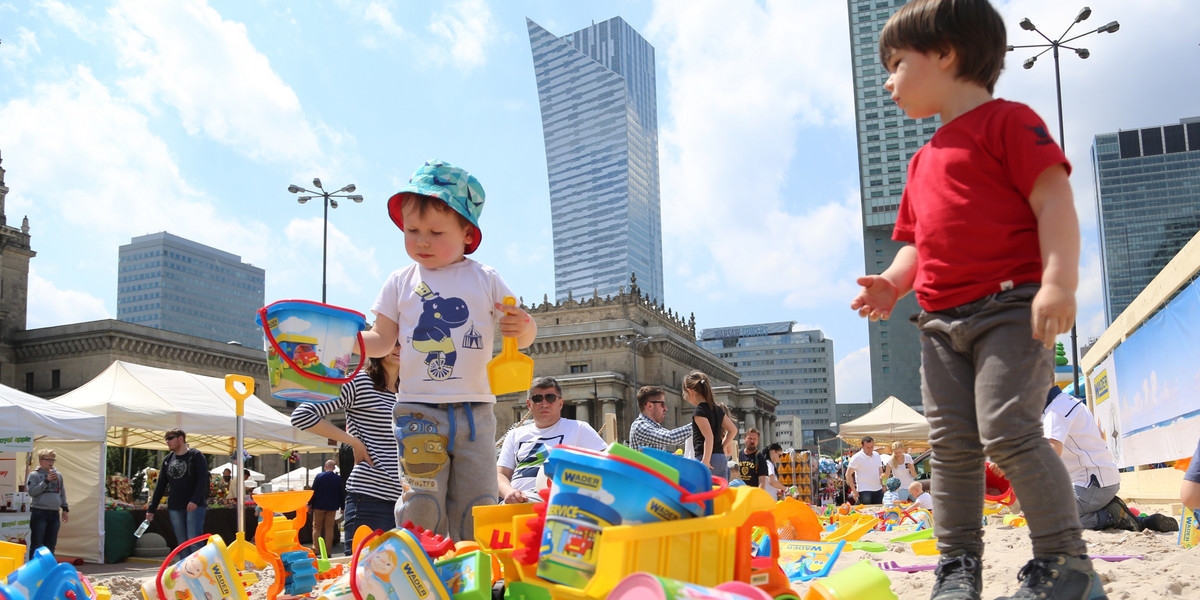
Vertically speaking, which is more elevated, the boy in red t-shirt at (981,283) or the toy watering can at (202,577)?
the boy in red t-shirt at (981,283)

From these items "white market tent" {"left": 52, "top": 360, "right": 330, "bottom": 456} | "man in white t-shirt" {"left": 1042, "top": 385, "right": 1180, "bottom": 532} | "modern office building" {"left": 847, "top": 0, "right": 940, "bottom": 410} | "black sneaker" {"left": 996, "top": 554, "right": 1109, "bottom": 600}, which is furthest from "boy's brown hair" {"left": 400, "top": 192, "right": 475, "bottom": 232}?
"modern office building" {"left": 847, "top": 0, "right": 940, "bottom": 410}

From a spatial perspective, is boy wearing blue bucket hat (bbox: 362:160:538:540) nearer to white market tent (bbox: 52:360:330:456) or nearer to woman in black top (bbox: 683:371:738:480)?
woman in black top (bbox: 683:371:738:480)

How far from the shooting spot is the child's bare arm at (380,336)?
11.4 feet

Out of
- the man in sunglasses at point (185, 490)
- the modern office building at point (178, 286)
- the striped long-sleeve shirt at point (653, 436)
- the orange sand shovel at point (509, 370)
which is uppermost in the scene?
the modern office building at point (178, 286)

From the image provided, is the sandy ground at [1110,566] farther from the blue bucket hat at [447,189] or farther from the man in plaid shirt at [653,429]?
the man in plaid shirt at [653,429]

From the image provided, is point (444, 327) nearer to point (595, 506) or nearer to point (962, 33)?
point (595, 506)

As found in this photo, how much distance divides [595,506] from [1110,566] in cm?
279

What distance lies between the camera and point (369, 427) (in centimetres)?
494

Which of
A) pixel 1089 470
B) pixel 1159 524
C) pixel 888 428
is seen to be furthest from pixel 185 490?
pixel 888 428

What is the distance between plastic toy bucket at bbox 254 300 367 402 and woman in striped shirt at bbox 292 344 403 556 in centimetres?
143

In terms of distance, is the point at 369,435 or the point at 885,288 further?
the point at 369,435

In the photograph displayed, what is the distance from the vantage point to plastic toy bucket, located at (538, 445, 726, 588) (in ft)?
6.62

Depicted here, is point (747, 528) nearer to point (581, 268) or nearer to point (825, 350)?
point (581, 268)

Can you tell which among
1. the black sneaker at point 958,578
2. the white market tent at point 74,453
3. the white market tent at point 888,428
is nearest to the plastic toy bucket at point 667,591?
the black sneaker at point 958,578
